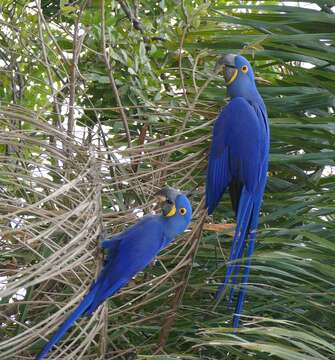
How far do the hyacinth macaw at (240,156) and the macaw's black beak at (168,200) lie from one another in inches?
3.8

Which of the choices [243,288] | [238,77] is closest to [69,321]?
[243,288]

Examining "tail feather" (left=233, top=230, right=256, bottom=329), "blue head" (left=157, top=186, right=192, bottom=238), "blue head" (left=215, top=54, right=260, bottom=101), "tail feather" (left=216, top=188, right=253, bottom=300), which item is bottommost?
"tail feather" (left=233, top=230, right=256, bottom=329)

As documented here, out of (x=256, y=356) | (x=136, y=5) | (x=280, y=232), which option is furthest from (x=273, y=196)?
(x=136, y=5)

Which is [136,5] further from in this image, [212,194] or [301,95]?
[212,194]

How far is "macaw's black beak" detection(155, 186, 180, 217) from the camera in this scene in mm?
1219

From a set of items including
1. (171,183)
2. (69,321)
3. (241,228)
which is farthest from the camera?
(171,183)

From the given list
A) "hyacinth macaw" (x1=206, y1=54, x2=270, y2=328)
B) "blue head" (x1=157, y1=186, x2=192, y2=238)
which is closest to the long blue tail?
"hyacinth macaw" (x1=206, y1=54, x2=270, y2=328)

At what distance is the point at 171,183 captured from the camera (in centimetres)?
164

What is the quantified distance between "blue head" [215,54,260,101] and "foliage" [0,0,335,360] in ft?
0.17

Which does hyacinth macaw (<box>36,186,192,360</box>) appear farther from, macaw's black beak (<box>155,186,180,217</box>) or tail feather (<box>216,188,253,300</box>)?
tail feather (<box>216,188,253,300</box>)

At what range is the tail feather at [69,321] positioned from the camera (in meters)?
1.12

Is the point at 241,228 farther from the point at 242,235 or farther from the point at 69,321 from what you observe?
the point at 69,321

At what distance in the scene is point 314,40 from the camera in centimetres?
165

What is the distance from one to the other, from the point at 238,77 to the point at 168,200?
23cm
